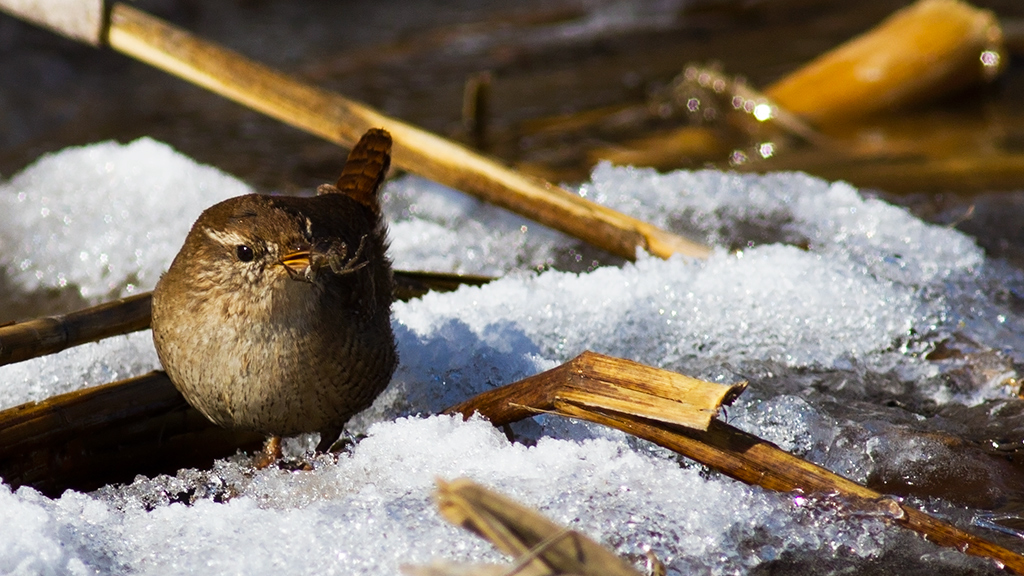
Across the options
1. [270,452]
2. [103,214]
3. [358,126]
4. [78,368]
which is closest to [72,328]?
[78,368]

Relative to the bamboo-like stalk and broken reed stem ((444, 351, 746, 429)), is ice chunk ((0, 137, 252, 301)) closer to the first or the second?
the bamboo-like stalk

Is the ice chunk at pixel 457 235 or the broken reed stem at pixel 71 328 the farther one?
the ice chunk at pixel 457 235

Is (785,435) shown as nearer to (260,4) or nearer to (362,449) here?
(362,449)

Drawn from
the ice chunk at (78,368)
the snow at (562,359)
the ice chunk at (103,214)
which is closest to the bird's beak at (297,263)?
the snow at (562,359)

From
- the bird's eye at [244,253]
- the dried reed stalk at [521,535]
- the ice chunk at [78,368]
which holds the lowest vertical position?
the ice chunk at [78,368]

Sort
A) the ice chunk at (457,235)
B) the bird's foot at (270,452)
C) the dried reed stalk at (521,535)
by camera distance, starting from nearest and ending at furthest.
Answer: the dried reed stalk at (521,535) → the bird's foot at (270,452) → the ice chunk at (457,235)

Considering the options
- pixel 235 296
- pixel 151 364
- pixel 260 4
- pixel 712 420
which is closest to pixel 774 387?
pixel 712 420

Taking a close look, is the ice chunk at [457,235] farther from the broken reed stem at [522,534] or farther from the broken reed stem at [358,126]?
the broken reed stem at [522,534]

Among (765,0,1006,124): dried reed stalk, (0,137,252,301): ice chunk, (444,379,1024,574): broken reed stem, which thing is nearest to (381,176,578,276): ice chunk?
(0,137,252,301): ice chunk
